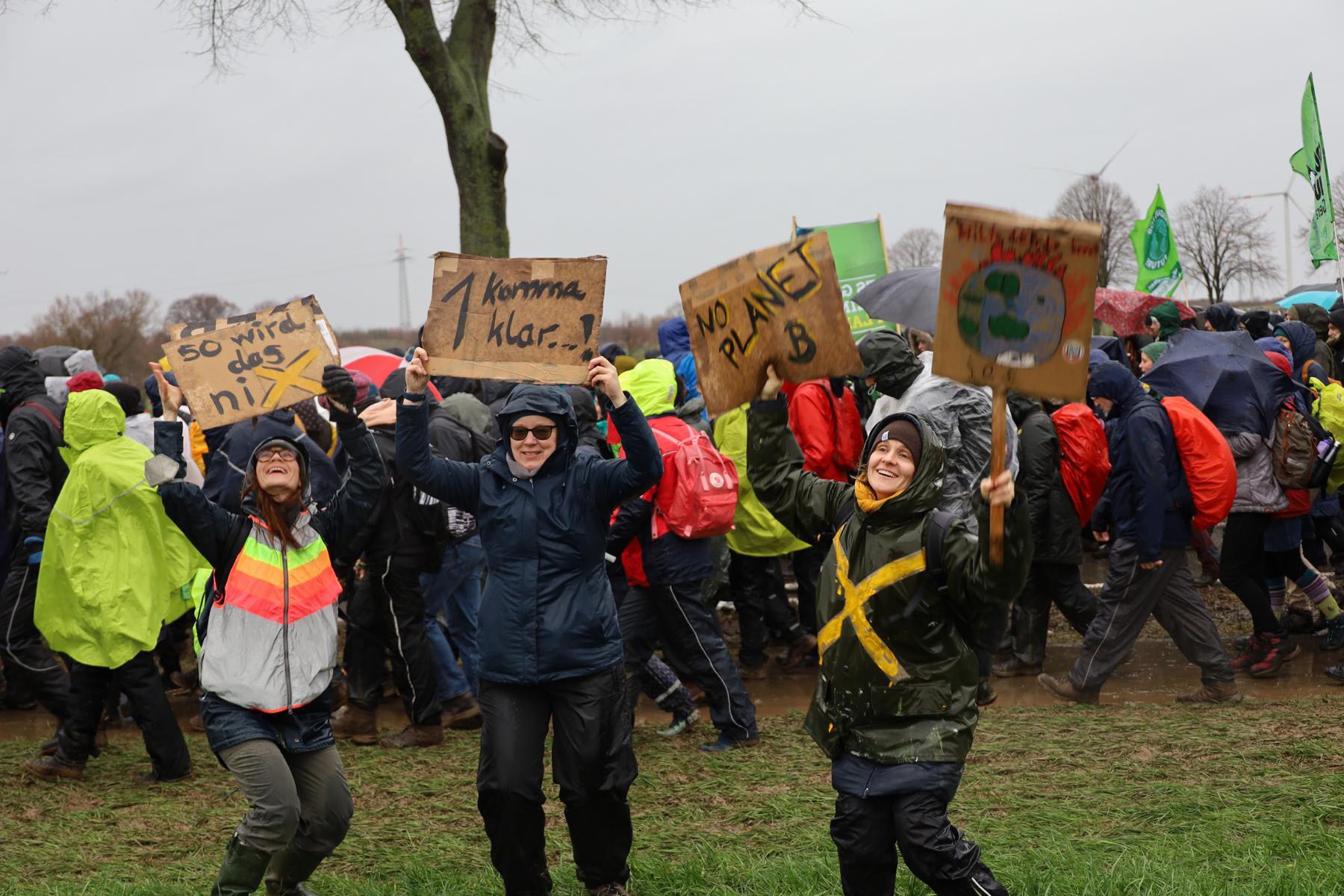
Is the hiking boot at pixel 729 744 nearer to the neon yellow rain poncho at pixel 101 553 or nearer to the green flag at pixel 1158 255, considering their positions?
the neon yellow rain poncho at pixel 101 553

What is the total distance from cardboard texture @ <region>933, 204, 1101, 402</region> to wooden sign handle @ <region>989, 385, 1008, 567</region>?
3.9 inches

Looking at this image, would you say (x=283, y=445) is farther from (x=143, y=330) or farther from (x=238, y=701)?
(x=143, y=330)

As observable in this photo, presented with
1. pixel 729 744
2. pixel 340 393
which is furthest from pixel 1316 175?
pixel 340 393

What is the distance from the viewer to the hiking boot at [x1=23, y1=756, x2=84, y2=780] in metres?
6.94

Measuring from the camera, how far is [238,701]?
185 inches

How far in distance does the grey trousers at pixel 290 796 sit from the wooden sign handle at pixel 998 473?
2.56 meters

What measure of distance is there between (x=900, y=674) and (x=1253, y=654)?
5.27 metres

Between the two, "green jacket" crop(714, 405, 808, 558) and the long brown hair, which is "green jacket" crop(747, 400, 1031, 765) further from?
"green jacket" crop(714, 405, 808, 558)

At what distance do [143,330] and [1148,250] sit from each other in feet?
74.5

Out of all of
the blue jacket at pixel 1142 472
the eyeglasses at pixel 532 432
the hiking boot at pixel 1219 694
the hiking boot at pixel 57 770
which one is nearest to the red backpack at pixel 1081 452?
the blue jacket at pixel 1142 472

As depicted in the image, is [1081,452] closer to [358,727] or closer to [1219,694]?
[1219,694]

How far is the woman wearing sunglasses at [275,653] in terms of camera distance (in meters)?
4.67

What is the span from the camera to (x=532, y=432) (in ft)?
16.2

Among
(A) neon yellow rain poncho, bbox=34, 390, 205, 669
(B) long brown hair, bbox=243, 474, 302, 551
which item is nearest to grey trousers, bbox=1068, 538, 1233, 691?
(B) long brown hair, bbox=243, 474, 302, 551
